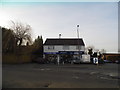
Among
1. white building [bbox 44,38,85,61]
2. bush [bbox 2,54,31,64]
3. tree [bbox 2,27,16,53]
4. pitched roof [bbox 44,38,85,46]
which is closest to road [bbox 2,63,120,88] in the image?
tree [bbox 2,27,16,53]

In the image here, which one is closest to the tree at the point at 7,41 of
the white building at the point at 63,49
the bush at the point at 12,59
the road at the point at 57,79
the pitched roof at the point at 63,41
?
the bush at the point at 12,59

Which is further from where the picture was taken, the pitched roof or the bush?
the pitched roof

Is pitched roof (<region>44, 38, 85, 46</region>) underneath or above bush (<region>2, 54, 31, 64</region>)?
above

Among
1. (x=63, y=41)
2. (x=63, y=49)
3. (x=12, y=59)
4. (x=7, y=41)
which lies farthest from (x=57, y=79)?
(x=63, y=41)

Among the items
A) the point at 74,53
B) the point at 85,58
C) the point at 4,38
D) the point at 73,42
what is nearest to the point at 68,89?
the point at 4,38

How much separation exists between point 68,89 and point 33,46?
39.3m

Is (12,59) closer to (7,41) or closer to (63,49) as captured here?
(7,41)

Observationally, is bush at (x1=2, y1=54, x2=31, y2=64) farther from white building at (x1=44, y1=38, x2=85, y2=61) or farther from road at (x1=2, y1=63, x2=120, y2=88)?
road at (x1=2, y1=63, x2=120, y2=88)

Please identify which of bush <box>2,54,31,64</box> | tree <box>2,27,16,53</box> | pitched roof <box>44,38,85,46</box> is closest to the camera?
tree <box>2,27,16,53</box>

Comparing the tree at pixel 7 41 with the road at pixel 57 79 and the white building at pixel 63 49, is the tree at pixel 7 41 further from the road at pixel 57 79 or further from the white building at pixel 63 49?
the road at pixel 57 79

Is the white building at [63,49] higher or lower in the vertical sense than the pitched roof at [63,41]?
lower

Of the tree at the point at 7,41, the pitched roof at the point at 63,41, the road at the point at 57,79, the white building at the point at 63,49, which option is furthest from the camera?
the pitched roof at the point at 63,41

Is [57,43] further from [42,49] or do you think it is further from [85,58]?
[85,58]

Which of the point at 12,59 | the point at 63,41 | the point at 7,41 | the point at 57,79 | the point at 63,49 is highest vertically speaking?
the point at 63,41
